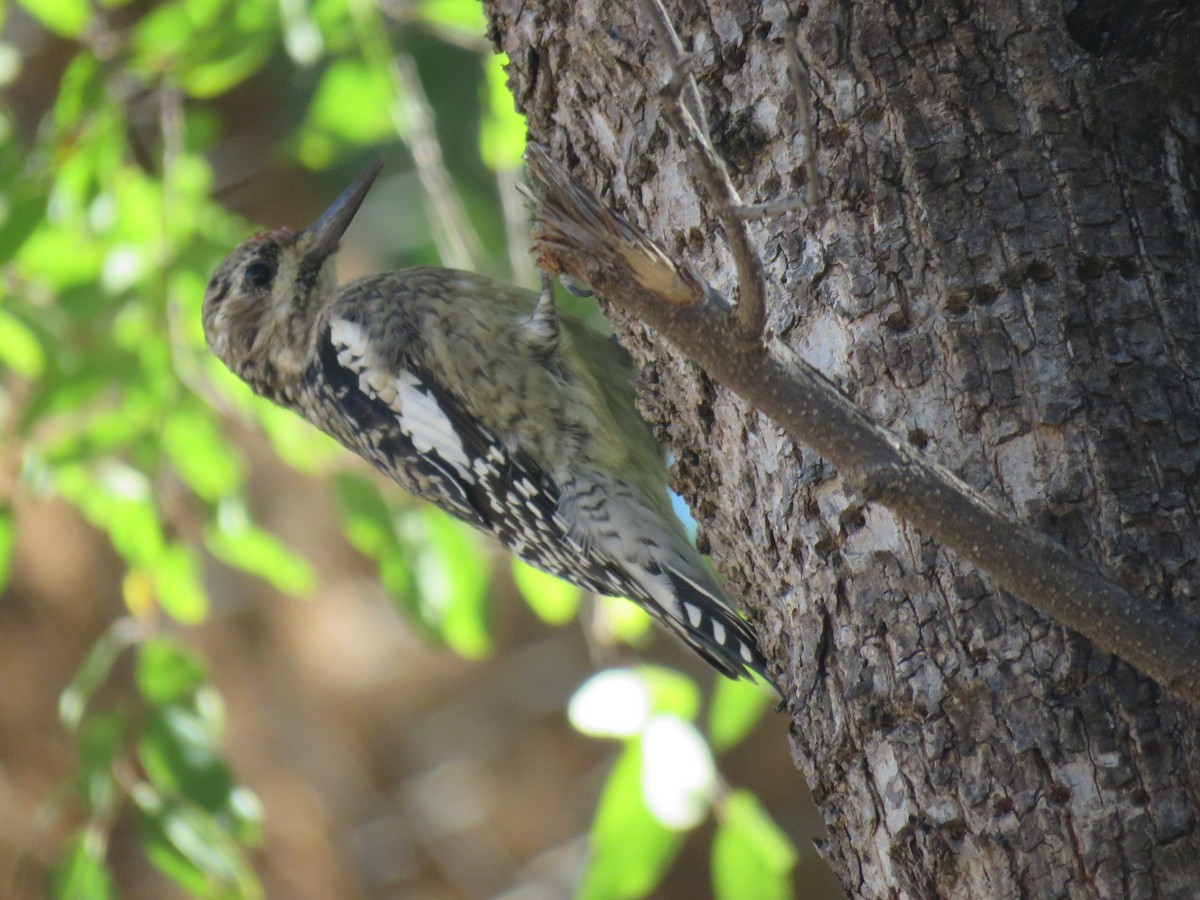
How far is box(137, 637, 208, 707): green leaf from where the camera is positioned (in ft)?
9.31

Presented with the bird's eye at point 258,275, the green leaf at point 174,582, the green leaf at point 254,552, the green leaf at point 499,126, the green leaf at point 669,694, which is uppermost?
the green leaf at point 499,126

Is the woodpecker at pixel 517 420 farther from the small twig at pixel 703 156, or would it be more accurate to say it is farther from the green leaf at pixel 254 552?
the small twig at pixel 703 156

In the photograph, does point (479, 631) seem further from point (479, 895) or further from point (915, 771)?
point (479, 895)

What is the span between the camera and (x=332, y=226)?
328 centimetres

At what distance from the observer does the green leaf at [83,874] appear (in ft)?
8.89

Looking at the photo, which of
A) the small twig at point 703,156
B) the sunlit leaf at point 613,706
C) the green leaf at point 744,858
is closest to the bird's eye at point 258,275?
the sunlit leaf at point 613,706

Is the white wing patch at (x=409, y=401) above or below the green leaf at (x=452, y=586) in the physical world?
above

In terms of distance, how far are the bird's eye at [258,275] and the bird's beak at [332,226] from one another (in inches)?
4.0

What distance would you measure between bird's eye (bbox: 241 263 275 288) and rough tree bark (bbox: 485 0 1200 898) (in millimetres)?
1924

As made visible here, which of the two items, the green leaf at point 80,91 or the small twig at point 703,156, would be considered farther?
the green leaf at point 80,91

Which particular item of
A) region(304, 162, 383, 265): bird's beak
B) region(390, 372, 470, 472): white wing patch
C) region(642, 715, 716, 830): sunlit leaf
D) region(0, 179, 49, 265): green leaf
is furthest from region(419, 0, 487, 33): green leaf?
region(642, 715, 716, 830): sunlit leaf

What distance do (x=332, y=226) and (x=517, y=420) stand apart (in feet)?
2.62

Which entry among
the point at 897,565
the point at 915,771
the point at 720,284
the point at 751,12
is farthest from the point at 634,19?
the point at 915,771

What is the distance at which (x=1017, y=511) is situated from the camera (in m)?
1.34
